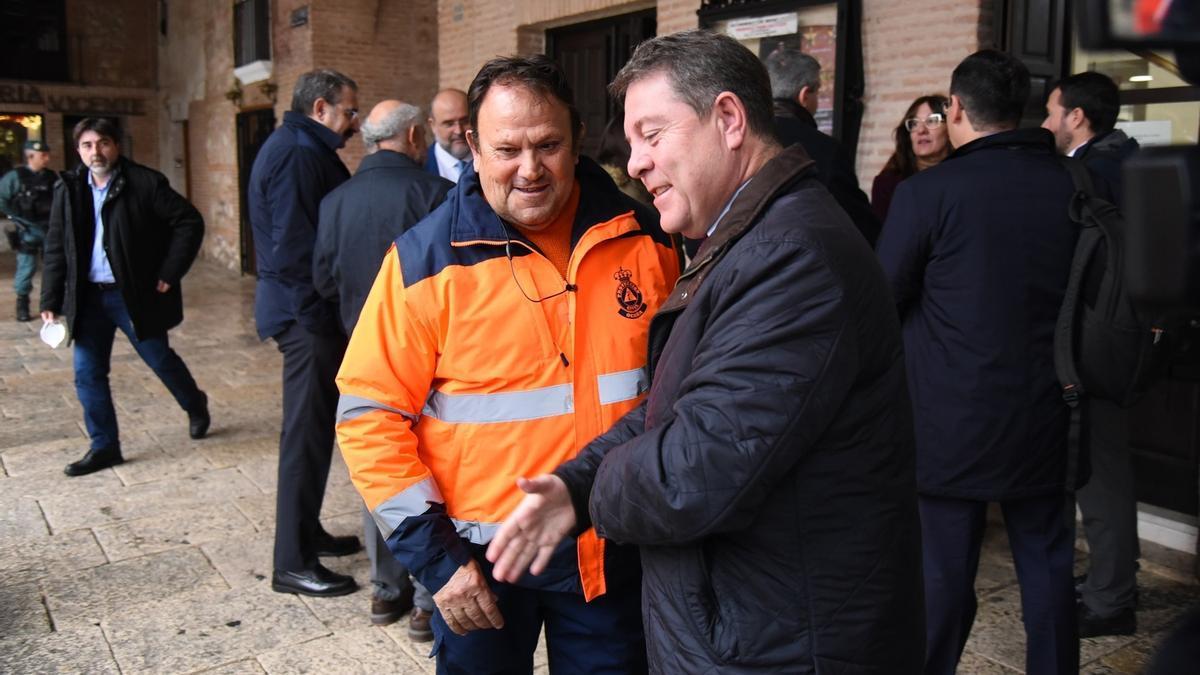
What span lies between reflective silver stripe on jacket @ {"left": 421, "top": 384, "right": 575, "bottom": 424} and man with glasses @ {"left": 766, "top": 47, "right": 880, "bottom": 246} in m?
1.85

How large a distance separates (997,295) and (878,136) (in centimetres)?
304

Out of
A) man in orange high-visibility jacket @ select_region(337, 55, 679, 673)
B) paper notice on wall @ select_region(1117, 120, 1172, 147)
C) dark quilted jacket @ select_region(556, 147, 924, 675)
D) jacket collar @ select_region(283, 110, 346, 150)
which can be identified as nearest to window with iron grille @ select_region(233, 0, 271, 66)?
jacket collar @ select_region(283, 110, 346, 150)

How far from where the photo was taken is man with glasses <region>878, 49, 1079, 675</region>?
2869 millimetres

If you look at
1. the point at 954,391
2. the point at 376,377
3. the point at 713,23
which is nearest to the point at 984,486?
the point at 954,391

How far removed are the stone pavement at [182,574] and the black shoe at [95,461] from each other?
0.07 metres

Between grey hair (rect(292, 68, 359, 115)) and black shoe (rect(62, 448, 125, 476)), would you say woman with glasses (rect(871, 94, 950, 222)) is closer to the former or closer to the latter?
grey hair (rect(292, 68, 359, 115))

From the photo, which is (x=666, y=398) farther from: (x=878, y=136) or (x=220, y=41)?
(x=220, y=41)

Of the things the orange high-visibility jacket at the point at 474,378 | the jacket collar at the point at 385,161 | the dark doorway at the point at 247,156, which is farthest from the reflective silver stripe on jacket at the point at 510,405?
the dark doorway at the point at 247,156

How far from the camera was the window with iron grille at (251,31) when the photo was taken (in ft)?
46.5

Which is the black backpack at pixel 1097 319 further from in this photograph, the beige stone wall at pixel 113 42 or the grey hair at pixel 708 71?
the beige stone wall at pixel 113 42

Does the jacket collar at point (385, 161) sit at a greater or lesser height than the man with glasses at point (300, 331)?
greater

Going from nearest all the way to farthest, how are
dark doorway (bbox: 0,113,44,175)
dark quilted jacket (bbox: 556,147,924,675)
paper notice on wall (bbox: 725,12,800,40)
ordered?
dark quilted jacket (bbox: 556,147,924,675) → paper notice on wall (bbox: 725,12,800,40) → dark doorway (bbox: 0,113,44,175)

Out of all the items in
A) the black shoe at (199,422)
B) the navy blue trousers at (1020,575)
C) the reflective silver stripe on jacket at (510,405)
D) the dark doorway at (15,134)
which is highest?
Result: the dark doorway at (15,134)

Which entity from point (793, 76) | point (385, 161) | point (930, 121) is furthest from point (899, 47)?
Result: point (385, 161)
